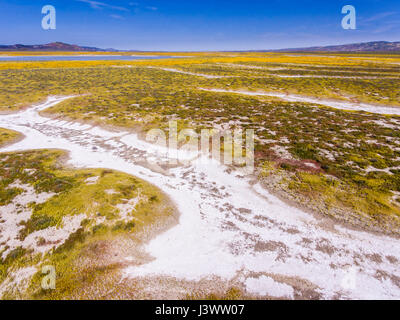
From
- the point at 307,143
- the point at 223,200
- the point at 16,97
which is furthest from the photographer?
the point at 16,97

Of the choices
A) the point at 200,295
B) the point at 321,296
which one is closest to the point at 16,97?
the point at 200,295

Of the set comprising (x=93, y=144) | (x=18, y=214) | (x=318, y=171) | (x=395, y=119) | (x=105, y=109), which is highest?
(x=105, y=109)

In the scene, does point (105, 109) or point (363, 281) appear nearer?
point (363, 281)

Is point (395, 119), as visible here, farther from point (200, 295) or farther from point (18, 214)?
point (18, 214)

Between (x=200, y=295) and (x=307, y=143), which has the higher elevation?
(x=307, y=143)
